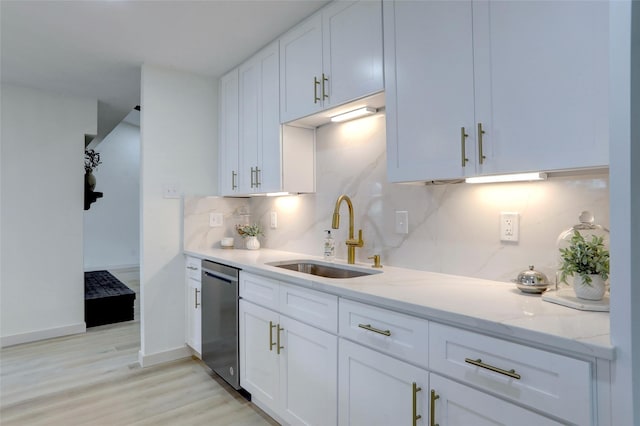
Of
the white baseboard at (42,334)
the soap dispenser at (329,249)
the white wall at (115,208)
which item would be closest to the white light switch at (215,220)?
the soap dispenser at (329,249)

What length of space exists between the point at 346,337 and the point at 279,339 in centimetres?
53

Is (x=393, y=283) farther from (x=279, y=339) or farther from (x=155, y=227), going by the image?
(x=155, y=227)

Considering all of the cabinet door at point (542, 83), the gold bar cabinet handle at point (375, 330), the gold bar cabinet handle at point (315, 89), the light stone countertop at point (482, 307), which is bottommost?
the gold bar cabinet handle at point (375, 330)

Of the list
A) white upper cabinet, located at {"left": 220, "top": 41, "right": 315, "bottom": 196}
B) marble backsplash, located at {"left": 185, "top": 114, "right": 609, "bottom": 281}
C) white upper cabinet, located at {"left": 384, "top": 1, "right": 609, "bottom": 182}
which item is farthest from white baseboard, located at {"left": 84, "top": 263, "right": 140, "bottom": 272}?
white upper cabinet, located at {"left": 384, "top": 1, "right": 609, "bottom": 182}

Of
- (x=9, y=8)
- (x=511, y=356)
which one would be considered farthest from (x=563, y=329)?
(x=9, y=8)

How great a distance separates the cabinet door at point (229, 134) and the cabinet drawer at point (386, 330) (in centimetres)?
178

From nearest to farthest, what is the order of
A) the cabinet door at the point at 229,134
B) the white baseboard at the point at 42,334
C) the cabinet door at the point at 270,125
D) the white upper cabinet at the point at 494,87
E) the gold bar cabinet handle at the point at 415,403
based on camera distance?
the white upper cabinet at the point at 494,87 → the gold bar cabinet handle at the point at 415,403 → the cabinet door at the point at 270,125 → the cabinet door at the point at 229,134 → the white baseboard at the point at 42,334

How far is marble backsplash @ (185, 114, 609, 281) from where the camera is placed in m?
1.49

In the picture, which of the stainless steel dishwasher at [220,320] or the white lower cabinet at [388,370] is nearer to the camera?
the white lower cabinet at [388,370]

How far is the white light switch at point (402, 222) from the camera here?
2053 millimetres

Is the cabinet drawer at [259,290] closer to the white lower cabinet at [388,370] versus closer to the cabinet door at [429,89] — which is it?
the white lower cabinet at [388,370]

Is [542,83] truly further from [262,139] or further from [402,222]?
[262,139]

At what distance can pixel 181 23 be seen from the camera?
2.32m

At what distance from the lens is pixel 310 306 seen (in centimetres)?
177
